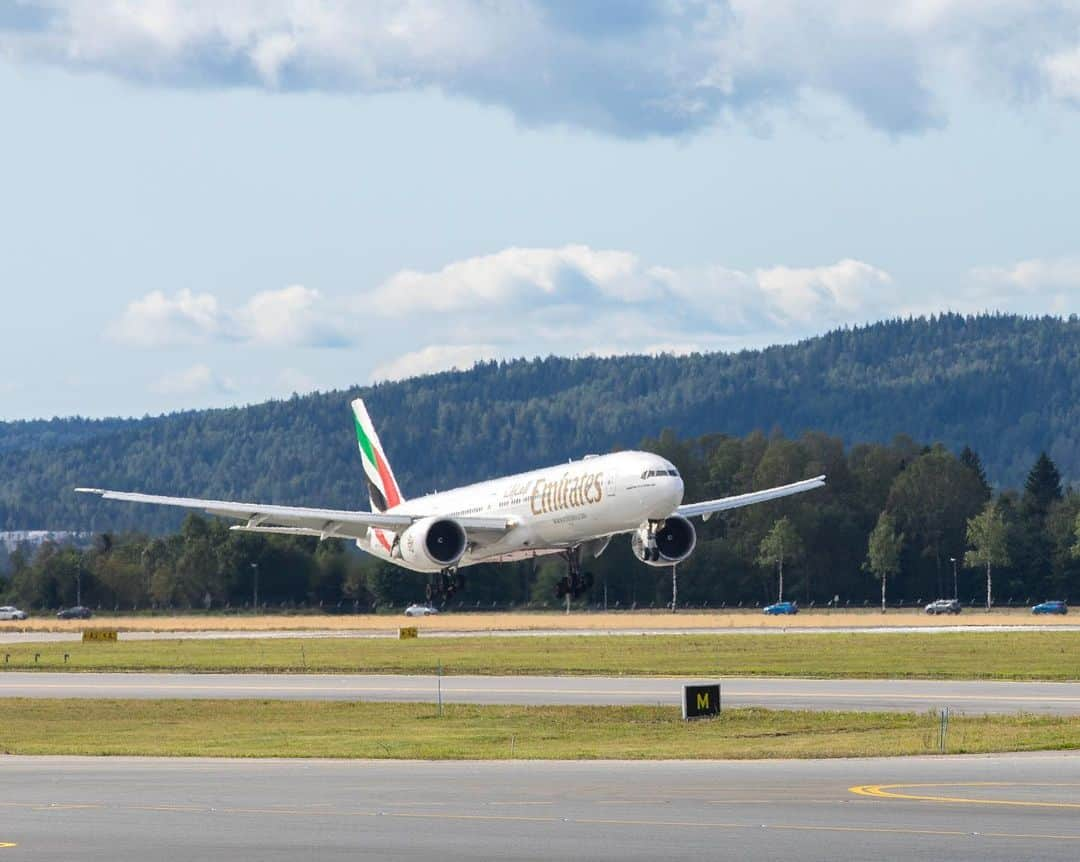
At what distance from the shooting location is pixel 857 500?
630ft

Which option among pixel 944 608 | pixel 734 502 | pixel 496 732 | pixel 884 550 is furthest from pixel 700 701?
pixel 884 550

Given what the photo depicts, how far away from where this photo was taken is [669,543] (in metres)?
81.4

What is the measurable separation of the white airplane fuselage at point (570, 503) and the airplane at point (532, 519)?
Answer: 4 cm

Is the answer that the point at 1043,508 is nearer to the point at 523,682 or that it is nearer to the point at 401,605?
the point at 401,605

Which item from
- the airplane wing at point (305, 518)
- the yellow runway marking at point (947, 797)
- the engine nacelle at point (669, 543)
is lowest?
the yellow runway marking at point (947, 797)

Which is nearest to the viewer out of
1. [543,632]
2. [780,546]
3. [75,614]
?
[543,632]

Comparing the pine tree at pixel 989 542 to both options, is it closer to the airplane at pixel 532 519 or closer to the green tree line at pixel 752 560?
the green tree line at pixel 752 560

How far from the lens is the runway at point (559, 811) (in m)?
22.9

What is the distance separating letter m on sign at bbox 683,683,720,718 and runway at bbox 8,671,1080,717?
357 cm

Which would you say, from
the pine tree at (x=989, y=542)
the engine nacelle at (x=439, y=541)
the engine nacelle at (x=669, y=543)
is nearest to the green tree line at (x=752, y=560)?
the pine tree at (x=989, y=542)

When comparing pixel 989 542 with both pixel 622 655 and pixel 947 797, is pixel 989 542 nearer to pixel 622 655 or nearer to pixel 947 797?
pixel 622 655

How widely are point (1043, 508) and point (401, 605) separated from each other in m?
72.4

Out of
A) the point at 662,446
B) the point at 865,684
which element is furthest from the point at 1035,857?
the point at 662,446

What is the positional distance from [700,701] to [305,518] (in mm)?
41989
